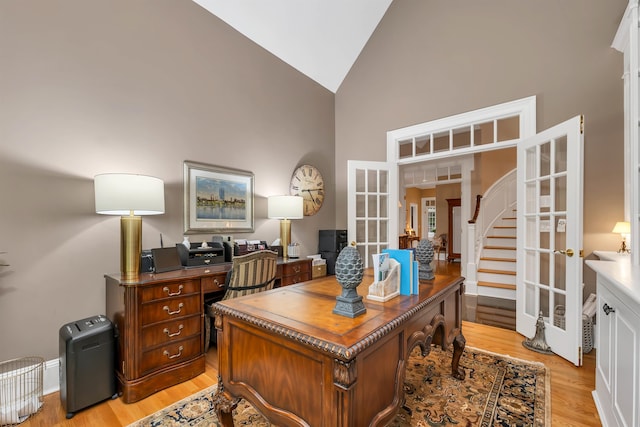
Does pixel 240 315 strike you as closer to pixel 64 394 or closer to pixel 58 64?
pixel 64 394

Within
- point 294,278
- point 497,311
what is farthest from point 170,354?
point 497,311

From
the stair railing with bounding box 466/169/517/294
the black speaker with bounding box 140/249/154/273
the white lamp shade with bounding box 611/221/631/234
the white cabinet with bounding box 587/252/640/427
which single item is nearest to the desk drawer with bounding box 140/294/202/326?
the black speaker with bounding box 140/249/154/273

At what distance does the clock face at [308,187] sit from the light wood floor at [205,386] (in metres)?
2.22

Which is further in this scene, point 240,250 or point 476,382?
point 240,250

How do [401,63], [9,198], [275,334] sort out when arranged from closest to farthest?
[275,334]
[9,198]
[401,63]

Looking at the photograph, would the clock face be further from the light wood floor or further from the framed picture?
the light wood floor

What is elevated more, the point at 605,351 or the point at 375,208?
the point at 375,208

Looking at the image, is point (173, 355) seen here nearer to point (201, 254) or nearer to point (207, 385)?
point (207, 385)

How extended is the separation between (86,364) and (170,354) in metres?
0.49

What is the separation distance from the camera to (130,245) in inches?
82.2

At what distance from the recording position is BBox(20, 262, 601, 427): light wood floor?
1.72 meters

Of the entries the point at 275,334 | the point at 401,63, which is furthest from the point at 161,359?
the point at 401,63

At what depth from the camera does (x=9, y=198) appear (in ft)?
6.20

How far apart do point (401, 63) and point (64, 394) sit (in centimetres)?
479
